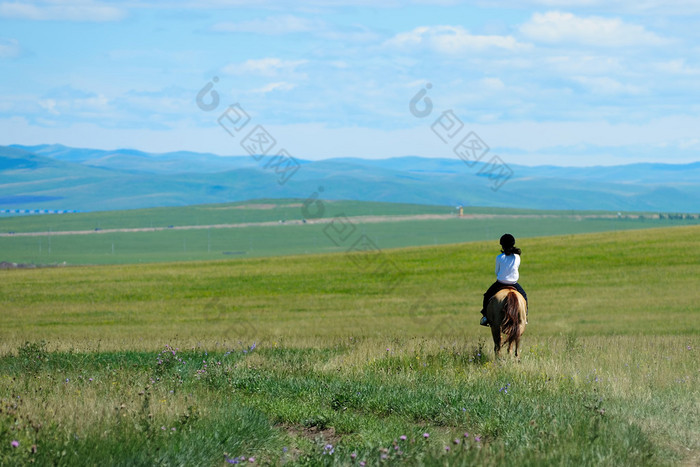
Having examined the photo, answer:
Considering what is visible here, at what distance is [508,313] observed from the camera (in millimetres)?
13359

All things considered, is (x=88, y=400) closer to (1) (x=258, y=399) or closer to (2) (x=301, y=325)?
(1) (x=258, y=399)

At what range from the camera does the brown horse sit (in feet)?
43.8

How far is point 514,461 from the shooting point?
689 centimetres

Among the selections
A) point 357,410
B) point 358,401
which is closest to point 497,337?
point 358,401

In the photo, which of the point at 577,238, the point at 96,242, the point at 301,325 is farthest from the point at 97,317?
the point at 96,242

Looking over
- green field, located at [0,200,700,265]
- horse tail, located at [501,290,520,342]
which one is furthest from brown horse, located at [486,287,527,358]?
green field, located at [0,200,700,265]

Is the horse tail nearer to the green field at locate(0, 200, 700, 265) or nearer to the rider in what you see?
the rider

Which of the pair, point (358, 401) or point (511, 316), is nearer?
point (358, 401)

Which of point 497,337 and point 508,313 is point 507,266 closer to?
point 508,313

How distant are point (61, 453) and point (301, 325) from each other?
76.1 ft

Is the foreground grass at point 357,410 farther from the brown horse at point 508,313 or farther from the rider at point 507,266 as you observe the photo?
the rider at point 507,266

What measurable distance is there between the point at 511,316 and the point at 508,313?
7 centimetres

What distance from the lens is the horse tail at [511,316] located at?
43.8ft

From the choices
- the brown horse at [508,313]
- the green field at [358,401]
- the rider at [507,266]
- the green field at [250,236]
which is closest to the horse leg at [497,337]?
the brown horse at [508,313]
